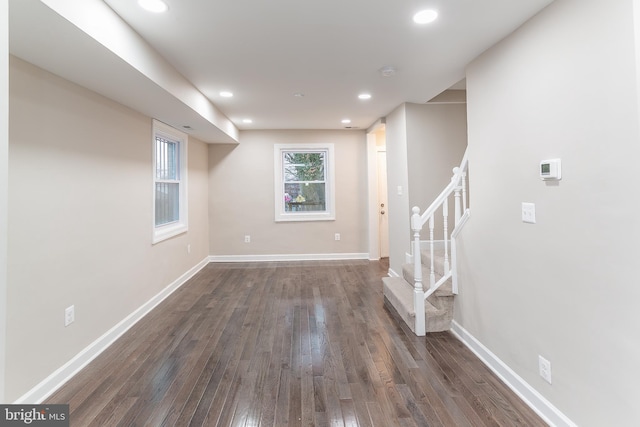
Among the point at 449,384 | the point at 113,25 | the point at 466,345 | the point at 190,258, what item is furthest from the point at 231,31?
the point at 190,258

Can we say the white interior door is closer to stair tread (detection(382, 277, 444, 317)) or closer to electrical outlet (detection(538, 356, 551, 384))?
stair tread (detection(382, 277, 444, 317))

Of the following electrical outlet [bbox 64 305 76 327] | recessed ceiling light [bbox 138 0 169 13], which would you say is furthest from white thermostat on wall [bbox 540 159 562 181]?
electrical outlet [bbox 64 305 76 327]

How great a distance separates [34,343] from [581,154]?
334cm

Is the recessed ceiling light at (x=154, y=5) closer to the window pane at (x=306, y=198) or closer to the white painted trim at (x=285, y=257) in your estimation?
the window pane at (x=306, y=198)

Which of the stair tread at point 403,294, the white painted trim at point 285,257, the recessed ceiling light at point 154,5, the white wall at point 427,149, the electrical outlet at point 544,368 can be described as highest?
the recessed ceiling light at point 154,5

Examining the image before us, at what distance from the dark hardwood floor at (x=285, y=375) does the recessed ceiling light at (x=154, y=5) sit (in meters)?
2.39

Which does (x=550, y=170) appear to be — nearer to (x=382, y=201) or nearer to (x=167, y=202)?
(x=382, y=201)

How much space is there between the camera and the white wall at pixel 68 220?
1.84 metres

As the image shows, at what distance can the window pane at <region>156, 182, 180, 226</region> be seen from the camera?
12.9ft

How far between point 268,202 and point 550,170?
4.56 metres

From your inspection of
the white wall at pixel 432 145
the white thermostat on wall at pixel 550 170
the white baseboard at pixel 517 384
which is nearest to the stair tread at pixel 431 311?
the white baseboard at pixel 517 384

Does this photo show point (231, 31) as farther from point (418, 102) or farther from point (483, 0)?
point (418, 102)

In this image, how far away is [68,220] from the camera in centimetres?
225
